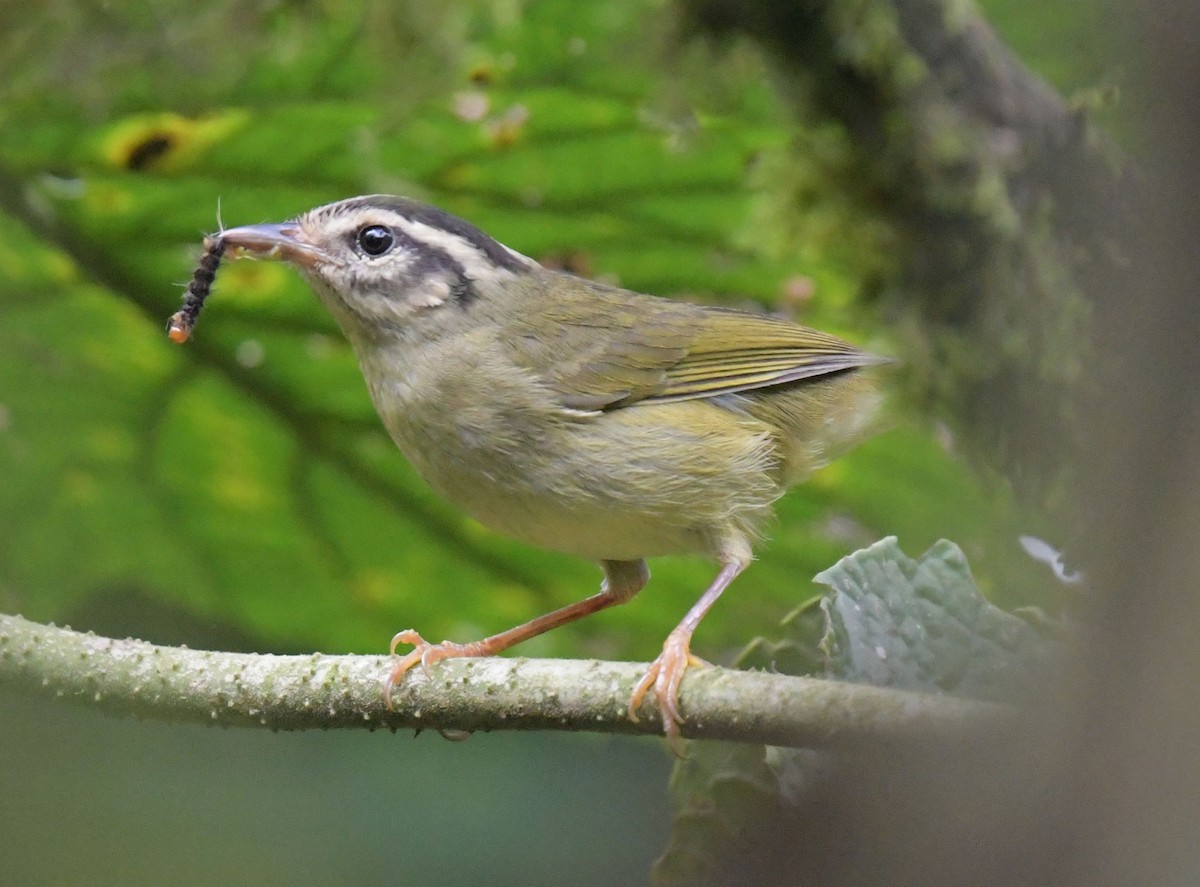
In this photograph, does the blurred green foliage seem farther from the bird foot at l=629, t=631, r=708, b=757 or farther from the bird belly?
the bird foot at l=629, t=631, r=708, b=757

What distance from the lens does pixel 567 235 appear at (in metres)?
3.94

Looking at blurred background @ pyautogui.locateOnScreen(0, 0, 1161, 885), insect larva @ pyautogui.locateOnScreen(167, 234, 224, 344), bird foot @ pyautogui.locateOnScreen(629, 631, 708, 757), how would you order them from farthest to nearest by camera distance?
blurred background @ pyautogui.locateOnScreen(0, 0, 1161, 885) → insect larva @ pyautogui.locateOnScreen(167, 234, 224, 344) → bird foot @ pyautogui.locateOnScreen(629, 631, 708, 757)

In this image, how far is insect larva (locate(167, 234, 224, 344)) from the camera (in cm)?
303

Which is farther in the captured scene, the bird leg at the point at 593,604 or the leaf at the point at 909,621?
the bird leg at the point at 593,604

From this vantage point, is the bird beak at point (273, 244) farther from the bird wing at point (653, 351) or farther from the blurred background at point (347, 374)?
the blurred background at point (347, 374)

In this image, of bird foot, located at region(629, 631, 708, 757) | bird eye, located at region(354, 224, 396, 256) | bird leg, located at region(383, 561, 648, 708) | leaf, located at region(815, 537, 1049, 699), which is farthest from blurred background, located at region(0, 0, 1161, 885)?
bird foot, located at region(629, 631, 708, 757)

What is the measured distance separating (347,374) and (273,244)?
3.30 ft

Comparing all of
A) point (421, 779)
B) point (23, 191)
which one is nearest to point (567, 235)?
point (23, 191)

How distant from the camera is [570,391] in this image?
3020mm

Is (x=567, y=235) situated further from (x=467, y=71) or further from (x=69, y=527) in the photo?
(x=69, y=527)

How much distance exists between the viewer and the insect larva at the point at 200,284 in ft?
9.95

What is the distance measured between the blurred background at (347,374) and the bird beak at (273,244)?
0.77 meters

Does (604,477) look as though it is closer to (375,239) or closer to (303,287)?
(375,239)

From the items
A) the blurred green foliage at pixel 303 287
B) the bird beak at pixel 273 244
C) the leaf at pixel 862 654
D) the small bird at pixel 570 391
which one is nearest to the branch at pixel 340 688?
the leaf at pixel 862 654
